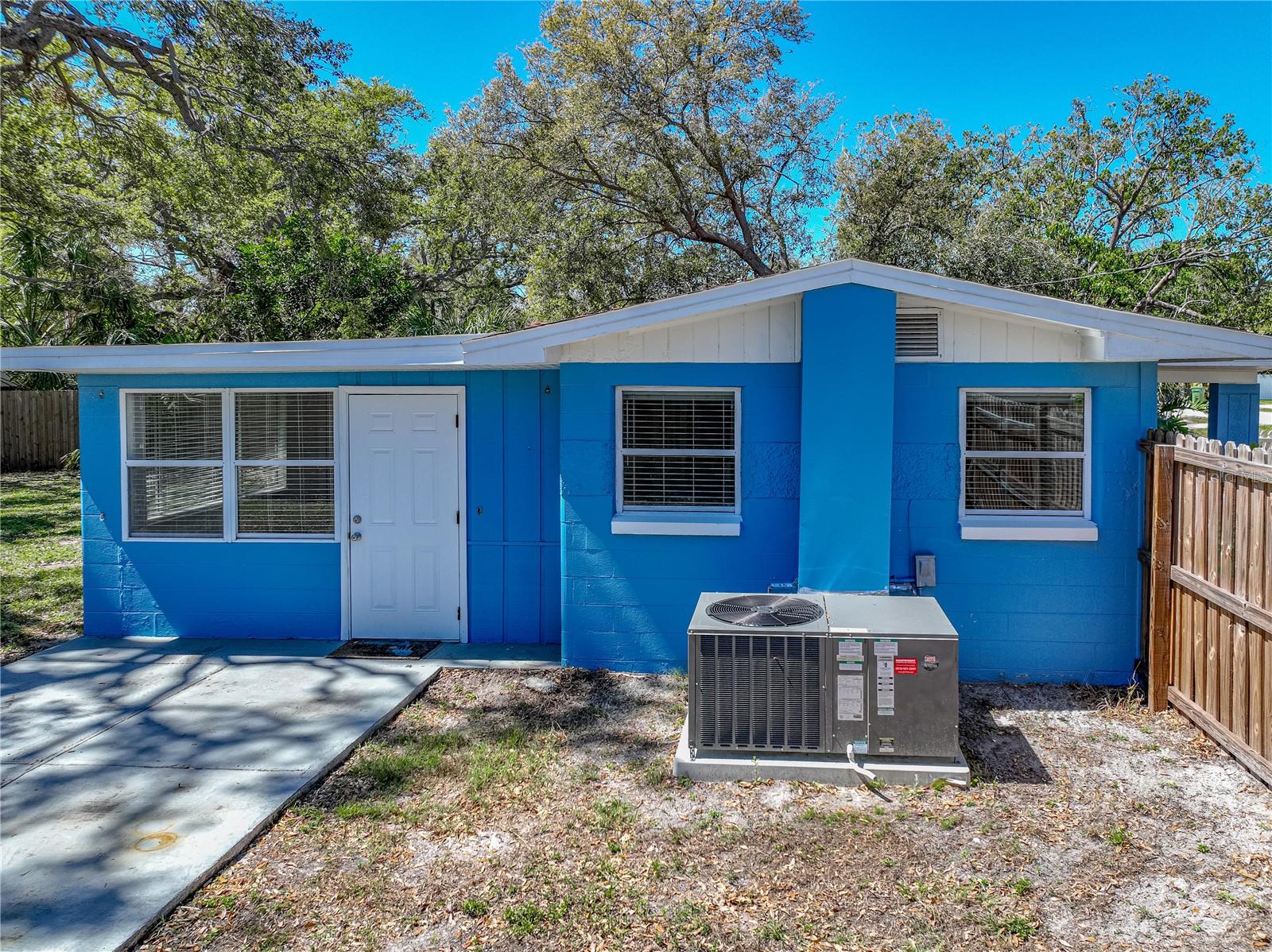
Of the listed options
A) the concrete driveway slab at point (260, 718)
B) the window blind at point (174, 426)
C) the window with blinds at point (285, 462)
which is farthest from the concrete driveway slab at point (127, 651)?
the window blind at point (174, 426)

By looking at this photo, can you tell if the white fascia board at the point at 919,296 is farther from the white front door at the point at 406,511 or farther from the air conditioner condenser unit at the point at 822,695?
the air conditioner condenser unit at the point at 822,695

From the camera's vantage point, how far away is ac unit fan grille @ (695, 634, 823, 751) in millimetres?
4766

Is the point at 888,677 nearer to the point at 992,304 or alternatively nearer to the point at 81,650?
the point at 992,304

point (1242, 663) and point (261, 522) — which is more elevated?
point (261, 522)

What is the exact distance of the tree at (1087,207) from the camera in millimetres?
15242

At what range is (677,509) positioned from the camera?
664 cm

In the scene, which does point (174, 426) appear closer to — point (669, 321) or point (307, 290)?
point (669, 321)

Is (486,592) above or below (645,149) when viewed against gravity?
below

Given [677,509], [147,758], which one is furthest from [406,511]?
[147,758]

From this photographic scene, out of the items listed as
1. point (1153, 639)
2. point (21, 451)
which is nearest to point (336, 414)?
point (1153, 639)

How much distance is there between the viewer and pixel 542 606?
735 centimetres

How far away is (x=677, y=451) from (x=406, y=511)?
96.0 inches

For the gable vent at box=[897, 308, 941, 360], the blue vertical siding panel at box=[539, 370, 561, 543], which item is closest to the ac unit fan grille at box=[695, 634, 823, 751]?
the gable vent at box=[897, 308, 941, 360]

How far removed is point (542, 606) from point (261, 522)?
2549 mm
